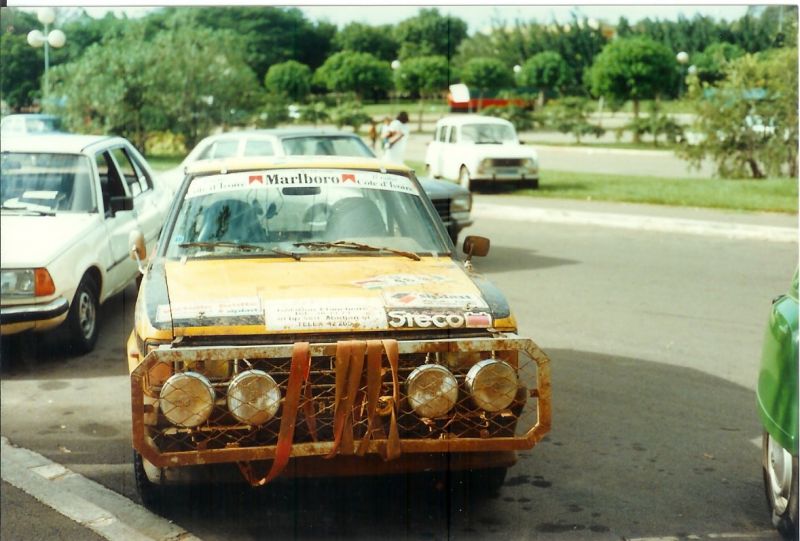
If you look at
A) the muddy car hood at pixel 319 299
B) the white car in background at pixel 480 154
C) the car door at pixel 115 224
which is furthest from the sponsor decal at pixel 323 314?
the white car in background at pixel 480 154

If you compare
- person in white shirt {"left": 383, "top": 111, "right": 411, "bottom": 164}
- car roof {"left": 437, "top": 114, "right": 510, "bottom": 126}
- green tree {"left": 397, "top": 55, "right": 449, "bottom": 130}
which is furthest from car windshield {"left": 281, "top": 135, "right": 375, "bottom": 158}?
green tree {"left": 397, "top": 55, "right": 449, "bottom": 130}

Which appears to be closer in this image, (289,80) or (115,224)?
(115,224)

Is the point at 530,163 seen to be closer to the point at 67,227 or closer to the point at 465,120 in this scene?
the point at 465,120

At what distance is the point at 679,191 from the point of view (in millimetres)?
19578

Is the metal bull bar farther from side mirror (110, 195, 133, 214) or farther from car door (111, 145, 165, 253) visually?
car door (111, 145, 165, 253)

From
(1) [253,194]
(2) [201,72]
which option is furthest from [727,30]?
(1) [253,194]

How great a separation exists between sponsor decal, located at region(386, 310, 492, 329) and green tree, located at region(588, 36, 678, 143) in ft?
129

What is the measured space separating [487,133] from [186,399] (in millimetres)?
18368

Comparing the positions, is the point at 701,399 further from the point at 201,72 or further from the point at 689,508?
the point at 201,72

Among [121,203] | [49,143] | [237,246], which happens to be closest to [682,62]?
[49,143]

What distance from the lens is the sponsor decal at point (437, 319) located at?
4.21 meters

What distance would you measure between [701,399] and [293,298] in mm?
3360

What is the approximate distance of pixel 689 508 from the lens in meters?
4.80

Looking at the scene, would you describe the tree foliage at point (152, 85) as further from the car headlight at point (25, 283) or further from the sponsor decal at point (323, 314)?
the sponsor decal at point (323, 314)
